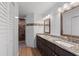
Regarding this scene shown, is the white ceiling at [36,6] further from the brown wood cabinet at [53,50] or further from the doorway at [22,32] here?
the doorway at [22,32]

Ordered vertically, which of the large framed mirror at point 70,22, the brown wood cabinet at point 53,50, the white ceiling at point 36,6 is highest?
the white ceiling at point 36,6

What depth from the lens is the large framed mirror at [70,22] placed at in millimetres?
2482

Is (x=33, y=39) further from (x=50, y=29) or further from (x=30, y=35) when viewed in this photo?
(x=50, y=29)

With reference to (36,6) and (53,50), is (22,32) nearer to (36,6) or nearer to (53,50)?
(36,6)

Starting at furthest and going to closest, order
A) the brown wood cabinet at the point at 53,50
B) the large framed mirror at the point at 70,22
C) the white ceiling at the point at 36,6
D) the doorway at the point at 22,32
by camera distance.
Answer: the doorway at the point at 22,32 → the white ceiling at the point at 36,6 → the large framed mirror at the point at 70,22 → the brown wood cabinet at the point at 53,50

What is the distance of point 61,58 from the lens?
0.74 metres

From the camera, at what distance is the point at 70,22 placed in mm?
2793

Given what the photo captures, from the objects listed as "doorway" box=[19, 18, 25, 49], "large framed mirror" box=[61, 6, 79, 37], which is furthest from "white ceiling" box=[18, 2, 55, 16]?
"doorway" box=[19, 18, 25, 49]

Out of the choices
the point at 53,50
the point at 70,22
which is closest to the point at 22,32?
the point at 70,22

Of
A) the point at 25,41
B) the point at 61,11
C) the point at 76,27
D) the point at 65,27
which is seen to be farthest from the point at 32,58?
the point at 25,41

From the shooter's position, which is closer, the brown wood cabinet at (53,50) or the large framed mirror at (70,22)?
the brown wood cabinet at (53,50)

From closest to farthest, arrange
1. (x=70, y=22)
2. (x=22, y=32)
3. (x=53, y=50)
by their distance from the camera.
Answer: (x=53, y=50) → (x=70, y=22) → (x=22, y=32)

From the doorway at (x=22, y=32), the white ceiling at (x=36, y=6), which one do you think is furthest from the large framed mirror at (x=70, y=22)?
the doorway at (x=22, y=32)

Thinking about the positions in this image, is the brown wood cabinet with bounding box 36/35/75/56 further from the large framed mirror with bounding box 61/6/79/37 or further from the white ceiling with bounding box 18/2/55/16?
the white ceiling with bounding box 18/2/55/16
